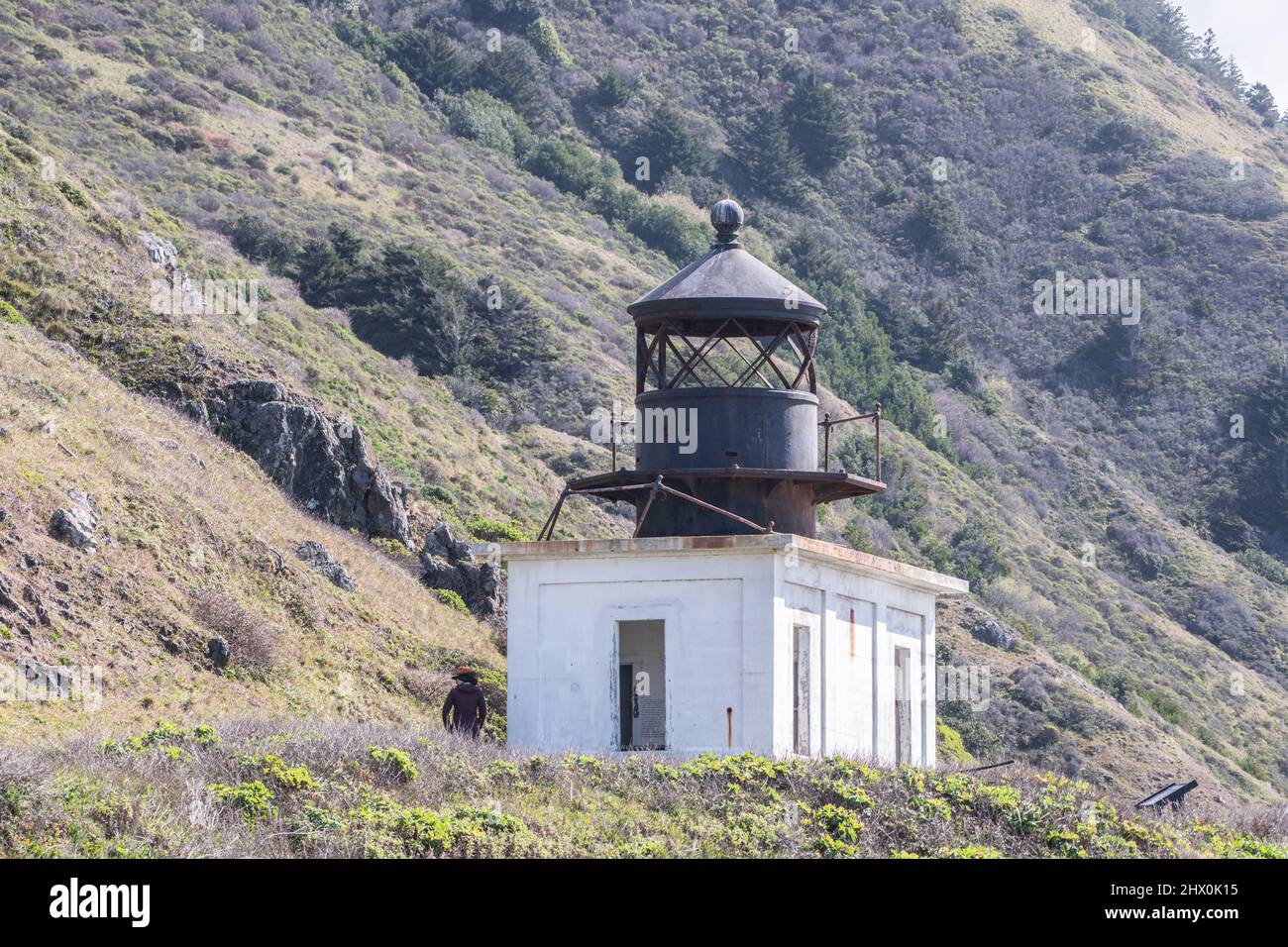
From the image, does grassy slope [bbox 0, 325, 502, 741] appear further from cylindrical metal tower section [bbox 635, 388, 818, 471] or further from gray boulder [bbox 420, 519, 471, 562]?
cylindrical metal tower section [bbox 635, 388, 818, 471]

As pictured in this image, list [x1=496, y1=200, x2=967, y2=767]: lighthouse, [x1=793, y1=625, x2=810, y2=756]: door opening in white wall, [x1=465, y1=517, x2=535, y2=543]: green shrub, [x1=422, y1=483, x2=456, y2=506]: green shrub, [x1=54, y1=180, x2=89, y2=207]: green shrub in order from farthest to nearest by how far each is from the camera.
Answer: [x1=54, y1=180, x2=89, y2=207]: green shrub < [x1=422, y1=483, x2=456, y2=506]: green shrub < [x1=465, y1=517, x2=535, y2=543]: green shrub < [x1=793, y1=625, x2=810, y2=756]: door opening in white wall < [x1=496, y1=200, x2=967, y2=767]: lighthouse

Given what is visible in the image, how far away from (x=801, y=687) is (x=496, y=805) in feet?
17.5

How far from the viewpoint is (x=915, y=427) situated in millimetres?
70562

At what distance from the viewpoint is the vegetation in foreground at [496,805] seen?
15.7 meters

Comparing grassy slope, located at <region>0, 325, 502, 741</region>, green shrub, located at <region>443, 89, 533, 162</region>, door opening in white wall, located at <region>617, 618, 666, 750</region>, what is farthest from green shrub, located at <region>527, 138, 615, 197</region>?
door opening in white wall, located at <region>617, 618, 666, 750</region>

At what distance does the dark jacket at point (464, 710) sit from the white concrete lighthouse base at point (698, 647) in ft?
1.51

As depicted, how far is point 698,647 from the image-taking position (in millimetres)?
21781

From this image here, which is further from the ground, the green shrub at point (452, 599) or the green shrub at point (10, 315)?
the green shrub at point (10, 315)

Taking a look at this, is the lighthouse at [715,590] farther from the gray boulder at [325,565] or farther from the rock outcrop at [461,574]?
the rock outcrop at [461,574]

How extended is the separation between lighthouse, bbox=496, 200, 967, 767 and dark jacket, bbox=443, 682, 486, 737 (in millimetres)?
457

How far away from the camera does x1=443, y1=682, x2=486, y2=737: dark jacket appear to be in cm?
2252

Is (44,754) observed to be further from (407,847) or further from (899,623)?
(899,623)

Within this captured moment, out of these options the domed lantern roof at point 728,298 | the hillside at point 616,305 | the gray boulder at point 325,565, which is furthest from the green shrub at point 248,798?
the gray boulder at point 325,565

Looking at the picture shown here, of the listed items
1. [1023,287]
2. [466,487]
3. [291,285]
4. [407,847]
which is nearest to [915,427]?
[1023,287]
